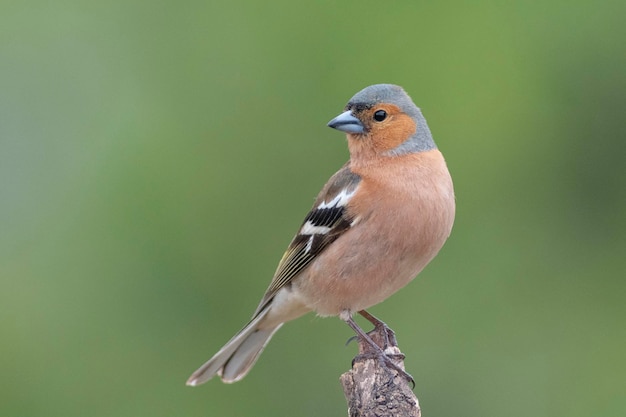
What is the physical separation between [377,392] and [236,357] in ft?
6.44

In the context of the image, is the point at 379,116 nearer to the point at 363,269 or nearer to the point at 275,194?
the point at 363,269

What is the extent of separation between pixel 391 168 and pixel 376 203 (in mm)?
288

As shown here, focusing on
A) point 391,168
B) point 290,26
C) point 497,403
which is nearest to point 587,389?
point 497,403

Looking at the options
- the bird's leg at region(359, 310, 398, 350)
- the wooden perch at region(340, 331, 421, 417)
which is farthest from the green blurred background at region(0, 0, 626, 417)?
the wooden perch at region(340, 331, 421, 417)

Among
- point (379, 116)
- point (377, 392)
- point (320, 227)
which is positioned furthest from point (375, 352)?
point (379, 116)

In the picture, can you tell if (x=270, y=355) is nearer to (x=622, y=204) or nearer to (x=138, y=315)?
(x=138, y=315)

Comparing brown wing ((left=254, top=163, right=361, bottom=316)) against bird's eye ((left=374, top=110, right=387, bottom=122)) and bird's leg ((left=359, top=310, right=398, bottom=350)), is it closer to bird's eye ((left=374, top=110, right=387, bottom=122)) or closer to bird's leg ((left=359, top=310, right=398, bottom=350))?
bird's eye ((left=374, top=110, right=387, bottom=122))

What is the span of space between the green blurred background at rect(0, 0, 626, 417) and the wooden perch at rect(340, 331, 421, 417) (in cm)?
246

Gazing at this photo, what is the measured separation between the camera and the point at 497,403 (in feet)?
28.3

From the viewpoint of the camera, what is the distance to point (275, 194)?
8.74 metres

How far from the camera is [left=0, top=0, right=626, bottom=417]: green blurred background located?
328 inches

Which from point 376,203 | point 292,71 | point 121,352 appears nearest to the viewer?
point 376,203

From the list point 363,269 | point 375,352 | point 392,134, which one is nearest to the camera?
point 375,352

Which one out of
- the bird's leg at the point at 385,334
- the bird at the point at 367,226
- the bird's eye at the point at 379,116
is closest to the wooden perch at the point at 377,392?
the bird at the point at 367,226
